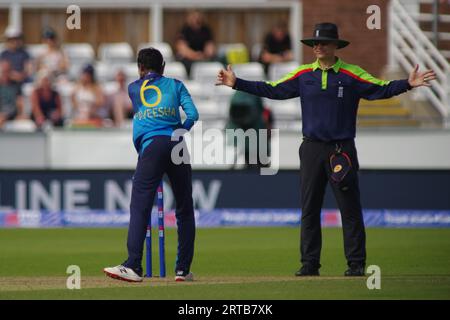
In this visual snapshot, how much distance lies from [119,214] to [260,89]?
23.2 ft

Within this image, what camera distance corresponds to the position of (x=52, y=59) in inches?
792

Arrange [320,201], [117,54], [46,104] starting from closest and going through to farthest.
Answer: [320,201]
[46,104]
[117,54]

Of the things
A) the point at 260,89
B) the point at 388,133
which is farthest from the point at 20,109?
the point at 260,89

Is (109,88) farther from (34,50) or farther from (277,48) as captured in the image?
(277,48)

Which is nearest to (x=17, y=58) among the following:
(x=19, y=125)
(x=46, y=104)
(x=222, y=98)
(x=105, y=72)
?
(x=19, y=125)

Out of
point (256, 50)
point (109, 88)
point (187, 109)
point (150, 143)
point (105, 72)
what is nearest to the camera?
point (187, 109)

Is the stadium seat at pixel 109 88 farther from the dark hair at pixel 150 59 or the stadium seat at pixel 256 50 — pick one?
the dark hair at pixel 150 59

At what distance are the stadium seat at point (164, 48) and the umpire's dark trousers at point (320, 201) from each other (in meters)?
10.5

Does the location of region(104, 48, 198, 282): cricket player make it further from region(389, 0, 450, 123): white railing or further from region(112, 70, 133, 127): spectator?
region(112, 70, 133, 127): spectator

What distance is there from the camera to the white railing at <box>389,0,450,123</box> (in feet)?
62.3

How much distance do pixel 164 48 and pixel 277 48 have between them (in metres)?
1.87

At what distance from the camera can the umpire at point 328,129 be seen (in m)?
9.93

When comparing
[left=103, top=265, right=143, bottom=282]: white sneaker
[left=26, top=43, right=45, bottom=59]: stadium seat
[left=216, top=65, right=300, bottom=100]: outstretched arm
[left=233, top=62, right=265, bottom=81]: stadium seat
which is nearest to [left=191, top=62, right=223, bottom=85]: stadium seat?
[left=233, top=62, right=265, bottom=81]: stadium seat

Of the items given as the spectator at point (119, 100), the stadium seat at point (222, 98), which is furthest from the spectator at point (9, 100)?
the stadium seat at point (222, 98)
